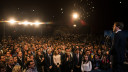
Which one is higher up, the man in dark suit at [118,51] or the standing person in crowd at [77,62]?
the man in dark suit at [118,51]

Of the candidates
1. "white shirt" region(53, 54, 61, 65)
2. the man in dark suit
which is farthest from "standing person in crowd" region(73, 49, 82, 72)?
the man in dark suit

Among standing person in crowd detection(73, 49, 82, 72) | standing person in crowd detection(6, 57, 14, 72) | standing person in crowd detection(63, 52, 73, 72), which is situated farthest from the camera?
standing person in crowd detection(63, 52, 73, 72)

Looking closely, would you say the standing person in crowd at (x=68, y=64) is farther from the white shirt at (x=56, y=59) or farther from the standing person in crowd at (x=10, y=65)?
the standing person in crowd at (x=10, y=65)

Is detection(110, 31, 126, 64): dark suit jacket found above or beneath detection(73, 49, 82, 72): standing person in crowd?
above

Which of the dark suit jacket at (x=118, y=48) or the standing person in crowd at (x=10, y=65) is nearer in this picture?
the dark suit jacket at (x=118, y=48)

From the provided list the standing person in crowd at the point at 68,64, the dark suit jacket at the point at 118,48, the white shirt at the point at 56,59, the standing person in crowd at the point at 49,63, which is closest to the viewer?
the dark suit jacket at the point at 118,48

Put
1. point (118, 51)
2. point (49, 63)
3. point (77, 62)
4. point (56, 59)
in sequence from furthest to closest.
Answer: point (56, 59)
point (49, 63)
point (77, 62)
point (118, 51)

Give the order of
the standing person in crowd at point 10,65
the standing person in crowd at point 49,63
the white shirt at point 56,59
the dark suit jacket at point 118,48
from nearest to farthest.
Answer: the dark suit jacket at point 118,48
the standing person in crowd at point 10,65
the standing person in crowd at point 49,63
the white shirt at point 56,59

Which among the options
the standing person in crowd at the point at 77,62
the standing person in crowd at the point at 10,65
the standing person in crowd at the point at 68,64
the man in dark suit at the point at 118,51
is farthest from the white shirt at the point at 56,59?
the man in dark suit at the point at 118,51

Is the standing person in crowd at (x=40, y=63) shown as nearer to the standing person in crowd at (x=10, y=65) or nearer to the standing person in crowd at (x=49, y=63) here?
the standing person in crowd at (x=49, y=63)

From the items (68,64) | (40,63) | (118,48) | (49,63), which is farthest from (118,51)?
(40,63)

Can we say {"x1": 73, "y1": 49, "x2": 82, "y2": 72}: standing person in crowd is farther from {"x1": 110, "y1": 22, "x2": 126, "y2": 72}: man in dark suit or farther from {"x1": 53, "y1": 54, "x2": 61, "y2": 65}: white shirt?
{"x1": 110, "y1": 22, "x2": 126, "y2": 72}: man in dark suit

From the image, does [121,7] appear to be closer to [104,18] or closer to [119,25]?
[104,18]

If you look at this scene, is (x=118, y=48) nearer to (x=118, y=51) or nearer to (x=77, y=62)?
(x=118, y=51)
